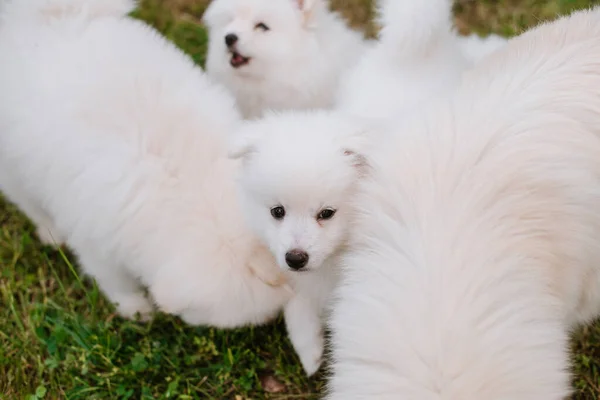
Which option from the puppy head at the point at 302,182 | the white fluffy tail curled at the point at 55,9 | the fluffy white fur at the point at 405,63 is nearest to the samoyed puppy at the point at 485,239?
the puppy head at the point at 302,182

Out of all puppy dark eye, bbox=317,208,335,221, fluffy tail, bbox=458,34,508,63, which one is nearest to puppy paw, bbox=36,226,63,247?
puppy dark eye, bbox=317,208,335,221

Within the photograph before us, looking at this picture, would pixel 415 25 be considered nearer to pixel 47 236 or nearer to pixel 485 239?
pixel 485 239

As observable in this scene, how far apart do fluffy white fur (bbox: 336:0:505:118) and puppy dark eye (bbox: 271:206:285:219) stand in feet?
2.11

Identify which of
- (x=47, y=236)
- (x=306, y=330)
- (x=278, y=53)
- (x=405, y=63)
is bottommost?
(x=47, y=236)

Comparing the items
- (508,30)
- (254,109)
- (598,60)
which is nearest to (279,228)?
(598,60)

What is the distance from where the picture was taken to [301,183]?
6.73 ft

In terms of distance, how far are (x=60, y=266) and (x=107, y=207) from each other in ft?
2.68

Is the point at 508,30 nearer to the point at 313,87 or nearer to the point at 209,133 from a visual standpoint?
the point at 313,87

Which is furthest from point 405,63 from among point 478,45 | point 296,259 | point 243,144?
point 296,259

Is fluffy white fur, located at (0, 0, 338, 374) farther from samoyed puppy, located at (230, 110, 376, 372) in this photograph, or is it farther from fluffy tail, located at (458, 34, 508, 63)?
fluffy tail, located at (458, 34, 508, 63)

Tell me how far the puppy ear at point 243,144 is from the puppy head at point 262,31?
1.01 m

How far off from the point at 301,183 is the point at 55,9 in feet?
4.40

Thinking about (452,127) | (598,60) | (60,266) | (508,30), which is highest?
(598,60)

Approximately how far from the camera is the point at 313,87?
3.15 m
